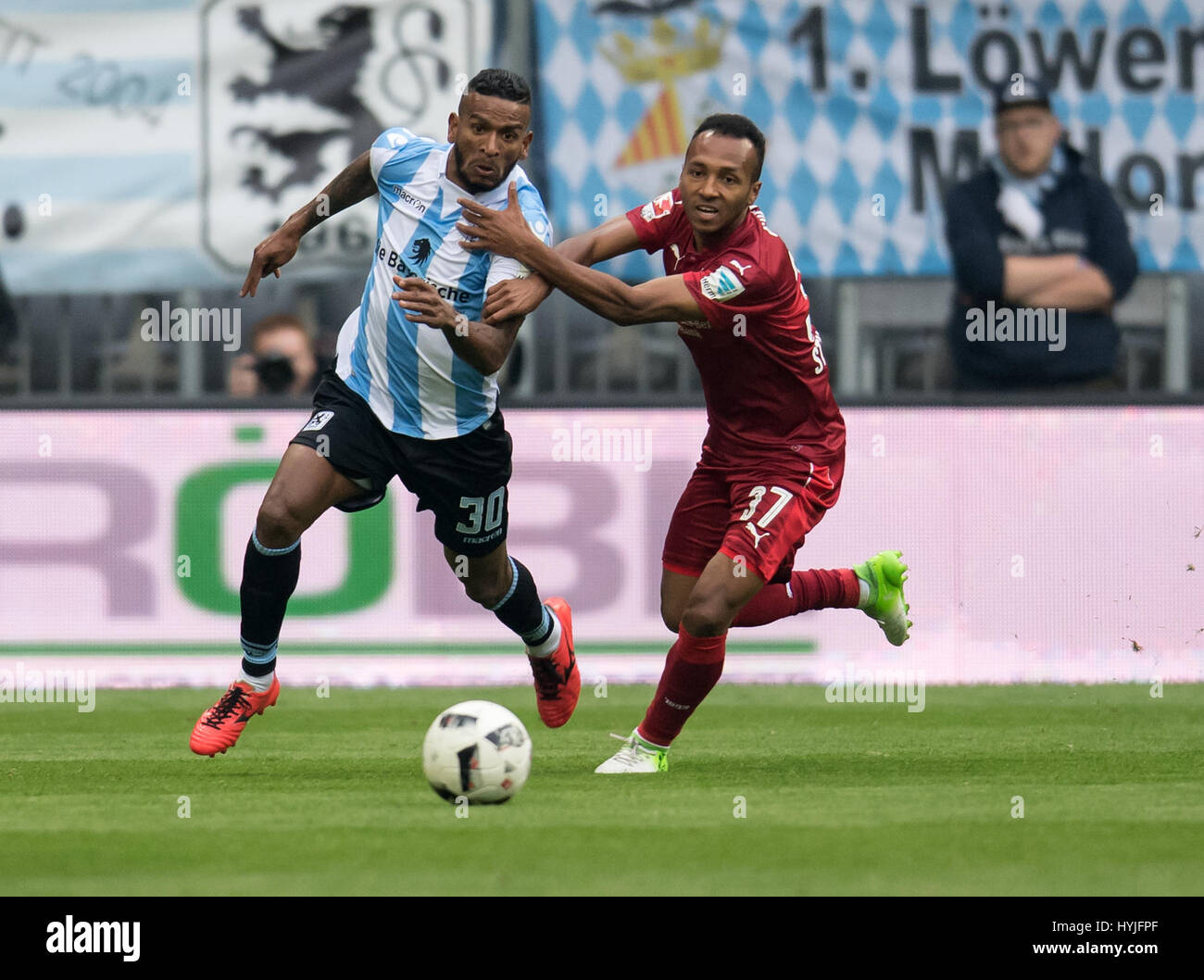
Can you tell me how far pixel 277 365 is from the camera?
10.2 m

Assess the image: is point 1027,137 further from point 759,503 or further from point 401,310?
point 401,310

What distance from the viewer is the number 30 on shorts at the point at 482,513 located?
276 inches

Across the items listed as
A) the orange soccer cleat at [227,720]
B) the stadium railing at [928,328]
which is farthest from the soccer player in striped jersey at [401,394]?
the stadium railing at [928,328]

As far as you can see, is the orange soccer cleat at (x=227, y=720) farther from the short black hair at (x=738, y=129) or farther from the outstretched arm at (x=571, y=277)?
the short black hair at (x=738, y=129)

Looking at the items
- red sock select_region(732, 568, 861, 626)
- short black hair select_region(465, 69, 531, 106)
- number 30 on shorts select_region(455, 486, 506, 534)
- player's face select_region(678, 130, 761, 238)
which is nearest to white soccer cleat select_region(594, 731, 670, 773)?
number 30 on shorts select_region(455, 486, 506, 534)

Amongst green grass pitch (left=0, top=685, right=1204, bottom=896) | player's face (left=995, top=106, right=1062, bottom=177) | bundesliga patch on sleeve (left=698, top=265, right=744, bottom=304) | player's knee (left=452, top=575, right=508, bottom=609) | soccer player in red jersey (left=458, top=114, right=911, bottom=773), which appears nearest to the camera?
green grass pitch (left=0, top=685, right=1204, bottom=896)

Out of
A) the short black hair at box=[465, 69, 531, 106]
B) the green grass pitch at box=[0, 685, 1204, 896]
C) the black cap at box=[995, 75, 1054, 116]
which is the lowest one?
the green grass pitch at box=[0, 685, 1204, 896]

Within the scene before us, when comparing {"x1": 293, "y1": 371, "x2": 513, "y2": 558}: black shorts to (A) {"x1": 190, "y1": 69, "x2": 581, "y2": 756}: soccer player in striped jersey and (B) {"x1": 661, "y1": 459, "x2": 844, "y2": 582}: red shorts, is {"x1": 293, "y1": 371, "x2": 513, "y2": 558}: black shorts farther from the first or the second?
(B) {"x1": 661, "y1": 459, "x2": 844, "y2": 582}: red shorts

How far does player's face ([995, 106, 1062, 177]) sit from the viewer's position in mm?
10273

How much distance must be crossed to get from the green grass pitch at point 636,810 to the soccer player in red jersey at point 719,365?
1.68 ft

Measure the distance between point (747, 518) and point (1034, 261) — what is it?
417 centimetres

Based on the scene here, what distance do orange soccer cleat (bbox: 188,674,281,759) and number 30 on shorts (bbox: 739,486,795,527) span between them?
1767 millimetres

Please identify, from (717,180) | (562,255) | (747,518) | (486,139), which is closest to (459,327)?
(562,255)

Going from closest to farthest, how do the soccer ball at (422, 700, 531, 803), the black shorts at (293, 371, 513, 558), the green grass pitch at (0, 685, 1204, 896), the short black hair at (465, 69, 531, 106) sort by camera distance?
the green grass pitch at (0, 685, 1204, 896)
the soccer ball at (422, 700, 531, 803)
the short black hair at (465, 69, 531, 106)
the black shorts at (293, 371, 513, 558)
